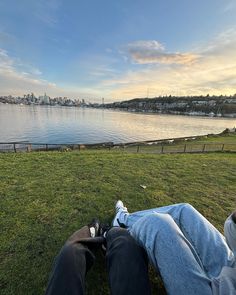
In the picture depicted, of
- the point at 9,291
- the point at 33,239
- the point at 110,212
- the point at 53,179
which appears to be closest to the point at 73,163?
the point at 53,179

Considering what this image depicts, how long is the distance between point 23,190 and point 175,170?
3.41 m

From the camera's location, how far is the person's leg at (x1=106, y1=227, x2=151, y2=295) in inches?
41.2

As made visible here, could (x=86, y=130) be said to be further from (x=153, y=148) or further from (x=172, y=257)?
(x=172, y=257)

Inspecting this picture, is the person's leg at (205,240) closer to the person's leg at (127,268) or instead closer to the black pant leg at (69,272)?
the person's leg at (127,268)

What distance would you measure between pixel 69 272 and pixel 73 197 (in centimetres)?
194

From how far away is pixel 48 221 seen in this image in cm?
240

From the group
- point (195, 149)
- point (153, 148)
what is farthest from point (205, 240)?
point (153, 148)

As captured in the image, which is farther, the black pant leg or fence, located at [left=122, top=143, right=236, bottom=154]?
fence, located at [left=122, top=143, right=236, bottom=154]

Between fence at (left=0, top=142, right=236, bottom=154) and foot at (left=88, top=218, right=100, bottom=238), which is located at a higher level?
foot at (left=88, top=218, right=100, bottom=238)

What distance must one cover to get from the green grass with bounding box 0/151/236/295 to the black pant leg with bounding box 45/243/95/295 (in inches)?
19.4

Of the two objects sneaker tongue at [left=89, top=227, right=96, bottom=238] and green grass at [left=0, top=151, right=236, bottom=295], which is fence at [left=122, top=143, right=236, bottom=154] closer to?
green grass at [left=0, top=151, right=236, bottom=295]

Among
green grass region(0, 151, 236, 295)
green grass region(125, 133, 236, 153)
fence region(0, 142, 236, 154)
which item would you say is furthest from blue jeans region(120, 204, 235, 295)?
green grass region(125, 133, 236, 153)

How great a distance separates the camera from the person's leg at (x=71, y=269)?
1.06 metres

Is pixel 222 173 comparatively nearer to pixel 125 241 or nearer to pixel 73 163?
pixel 73 163
